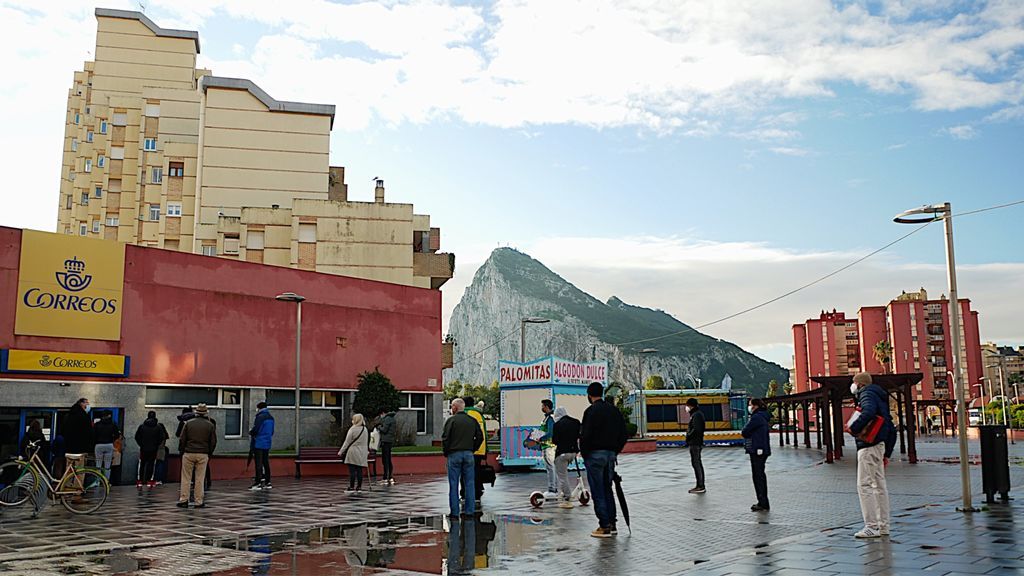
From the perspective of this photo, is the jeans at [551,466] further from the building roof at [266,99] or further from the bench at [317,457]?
the building roof at [266,99]

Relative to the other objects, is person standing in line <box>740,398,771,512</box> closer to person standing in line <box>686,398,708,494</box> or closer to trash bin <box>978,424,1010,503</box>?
person standing in line <box>686,398,708,494</box>

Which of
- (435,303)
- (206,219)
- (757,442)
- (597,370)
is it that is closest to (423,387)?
(435,303)

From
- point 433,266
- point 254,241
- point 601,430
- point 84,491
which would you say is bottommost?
point 84,491

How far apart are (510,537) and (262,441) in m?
9.45

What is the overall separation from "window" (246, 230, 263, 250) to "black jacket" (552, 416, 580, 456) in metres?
44.2

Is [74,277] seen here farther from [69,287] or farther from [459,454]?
[459,454]

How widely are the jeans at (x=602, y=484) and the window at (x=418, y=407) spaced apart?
21970 mm

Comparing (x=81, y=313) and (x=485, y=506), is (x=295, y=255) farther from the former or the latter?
(x=485, y=506)

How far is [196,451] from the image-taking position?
50.4 feet

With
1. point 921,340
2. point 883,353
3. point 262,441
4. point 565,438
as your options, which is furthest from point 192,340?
point 921,340

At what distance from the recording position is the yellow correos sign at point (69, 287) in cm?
2150

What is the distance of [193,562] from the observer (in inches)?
368

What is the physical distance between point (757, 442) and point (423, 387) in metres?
20.7

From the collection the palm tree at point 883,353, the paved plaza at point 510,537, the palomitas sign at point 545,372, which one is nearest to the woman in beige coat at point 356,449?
the paved plaza at point 510,537
